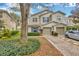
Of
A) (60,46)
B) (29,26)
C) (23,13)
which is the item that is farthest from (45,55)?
(23,13)

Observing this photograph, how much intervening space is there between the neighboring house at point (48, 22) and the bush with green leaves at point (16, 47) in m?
0.15

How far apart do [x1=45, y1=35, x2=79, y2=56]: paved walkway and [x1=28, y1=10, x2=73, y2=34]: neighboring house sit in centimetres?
7

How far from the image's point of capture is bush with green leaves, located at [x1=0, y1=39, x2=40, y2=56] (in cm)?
216

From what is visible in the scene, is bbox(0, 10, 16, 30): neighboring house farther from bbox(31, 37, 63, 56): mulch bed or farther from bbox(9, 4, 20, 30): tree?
bbox(31, 37, 63, 56): mulch bed

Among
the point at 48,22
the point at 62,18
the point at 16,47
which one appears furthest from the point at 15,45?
the point at 62,18

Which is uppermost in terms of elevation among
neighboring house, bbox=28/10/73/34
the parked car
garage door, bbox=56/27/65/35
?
neighboring house, bbox=28/10/73/34

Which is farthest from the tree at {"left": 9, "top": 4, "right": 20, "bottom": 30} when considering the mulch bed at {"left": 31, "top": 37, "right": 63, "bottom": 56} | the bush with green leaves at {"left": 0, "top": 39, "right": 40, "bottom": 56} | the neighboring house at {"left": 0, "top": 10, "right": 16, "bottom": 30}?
the mulch bed at {"left": 31, "top": 37, "right": 63, "bottom": 56}

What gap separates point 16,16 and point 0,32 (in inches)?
8.8

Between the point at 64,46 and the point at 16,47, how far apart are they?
0.47 m

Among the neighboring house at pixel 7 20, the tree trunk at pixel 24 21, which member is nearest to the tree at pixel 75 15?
the tree trunk at pixel 24 21

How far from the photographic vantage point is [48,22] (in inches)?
87.5

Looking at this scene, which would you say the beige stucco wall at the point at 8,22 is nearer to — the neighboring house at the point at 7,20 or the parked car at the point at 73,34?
the neighboring house at the point at 7,20

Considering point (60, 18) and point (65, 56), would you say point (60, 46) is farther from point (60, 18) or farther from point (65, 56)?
point (60, 18)

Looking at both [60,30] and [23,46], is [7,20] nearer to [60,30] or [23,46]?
[23,46]
